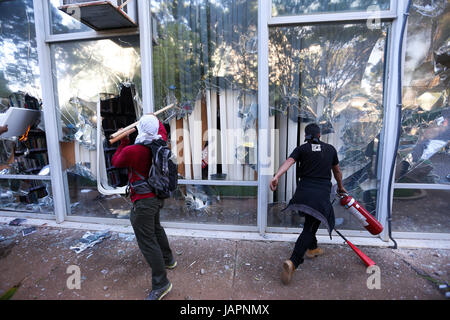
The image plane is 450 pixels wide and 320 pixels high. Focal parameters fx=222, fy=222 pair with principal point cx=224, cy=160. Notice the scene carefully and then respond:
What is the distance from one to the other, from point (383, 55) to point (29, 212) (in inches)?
233

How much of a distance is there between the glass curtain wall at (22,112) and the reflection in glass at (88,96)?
0.45 meters

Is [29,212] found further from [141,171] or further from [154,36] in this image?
[154,36]

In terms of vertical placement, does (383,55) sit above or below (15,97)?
above

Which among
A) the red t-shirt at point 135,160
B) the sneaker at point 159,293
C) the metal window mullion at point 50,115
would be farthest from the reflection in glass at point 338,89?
the metal window mullion at point 50,115

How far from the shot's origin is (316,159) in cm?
225

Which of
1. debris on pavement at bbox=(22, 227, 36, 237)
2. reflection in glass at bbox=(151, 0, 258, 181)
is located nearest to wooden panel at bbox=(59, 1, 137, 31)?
reflection in glass at bbox=(151, 0, 258, 181)

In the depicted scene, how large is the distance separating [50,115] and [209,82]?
8.20ft

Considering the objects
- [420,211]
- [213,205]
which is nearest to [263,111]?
[213,205]

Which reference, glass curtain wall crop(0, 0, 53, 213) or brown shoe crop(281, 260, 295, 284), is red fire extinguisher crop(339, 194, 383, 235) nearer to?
brown shoe crop(281, 260, 295, 284)

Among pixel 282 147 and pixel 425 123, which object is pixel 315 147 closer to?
pixel 282 147

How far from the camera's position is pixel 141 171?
6.56 feet

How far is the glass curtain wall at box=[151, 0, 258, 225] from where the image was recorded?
300 centimetres

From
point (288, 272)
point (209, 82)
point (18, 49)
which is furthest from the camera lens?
point (18, 49)

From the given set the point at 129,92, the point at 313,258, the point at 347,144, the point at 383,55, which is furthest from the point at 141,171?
the point at 383,55
